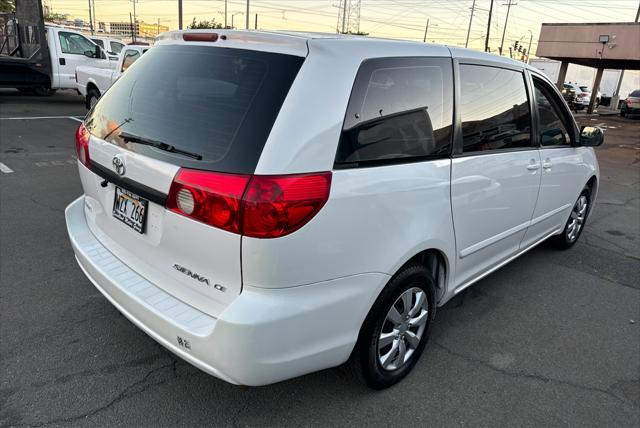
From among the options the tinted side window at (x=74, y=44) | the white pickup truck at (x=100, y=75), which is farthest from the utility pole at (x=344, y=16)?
the white pickup truck at (x=100, y=75)

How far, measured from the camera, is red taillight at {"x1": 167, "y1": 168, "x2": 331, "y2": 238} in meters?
1.83

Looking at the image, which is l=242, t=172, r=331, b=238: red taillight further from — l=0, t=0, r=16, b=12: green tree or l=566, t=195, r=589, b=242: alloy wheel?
l=0, t=0, r=16, b=12: green tree

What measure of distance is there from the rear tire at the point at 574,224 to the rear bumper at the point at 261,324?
3.40 meters

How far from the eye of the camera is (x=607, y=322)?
3.62 metres

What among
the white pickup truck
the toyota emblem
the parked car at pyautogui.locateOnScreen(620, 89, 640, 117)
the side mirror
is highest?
the toyota emblem

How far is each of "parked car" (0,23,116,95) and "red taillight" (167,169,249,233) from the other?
1297cm

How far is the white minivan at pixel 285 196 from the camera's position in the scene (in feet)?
6.18

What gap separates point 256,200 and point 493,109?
1998 mm

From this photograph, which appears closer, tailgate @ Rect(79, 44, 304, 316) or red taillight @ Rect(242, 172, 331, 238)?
red taillight @ Rect(242, 172, 331, 238)

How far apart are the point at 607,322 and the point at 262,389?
270 centimetres

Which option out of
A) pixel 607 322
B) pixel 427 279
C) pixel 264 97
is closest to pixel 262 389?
pixel 427 279

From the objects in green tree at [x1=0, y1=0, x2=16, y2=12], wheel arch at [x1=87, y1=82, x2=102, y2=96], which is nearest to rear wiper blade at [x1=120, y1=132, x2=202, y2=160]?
wheel arch at [x1=87, y1=82, x2=102, y2=96]

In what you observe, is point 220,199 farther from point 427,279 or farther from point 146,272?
point 427,279

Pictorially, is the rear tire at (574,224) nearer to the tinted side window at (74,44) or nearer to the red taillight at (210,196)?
the red taillight at (210,196)
